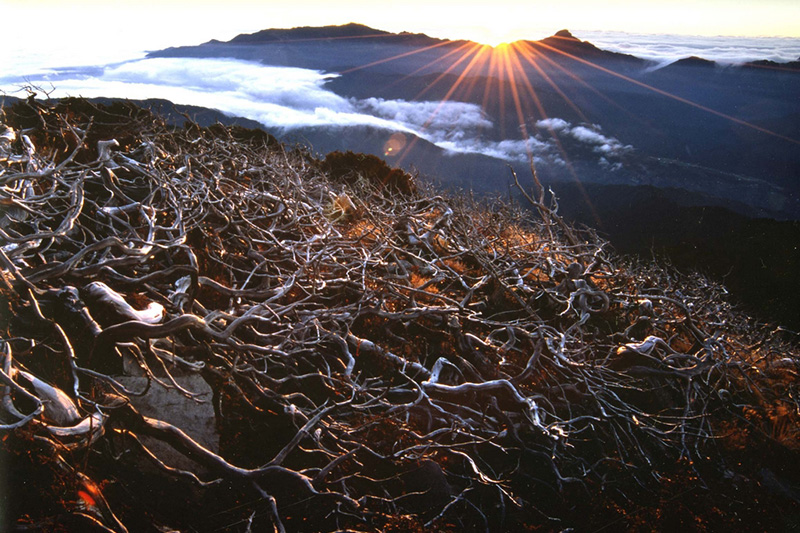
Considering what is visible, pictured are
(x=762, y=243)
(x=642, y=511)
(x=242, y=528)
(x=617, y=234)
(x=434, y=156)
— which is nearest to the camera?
(x=242, y=528)

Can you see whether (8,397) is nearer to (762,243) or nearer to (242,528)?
(242,528)

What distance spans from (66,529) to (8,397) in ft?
2.83

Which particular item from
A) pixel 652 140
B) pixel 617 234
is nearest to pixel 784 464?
pixel 617 234

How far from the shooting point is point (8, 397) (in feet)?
8.86

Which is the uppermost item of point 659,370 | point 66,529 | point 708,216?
point 66,529

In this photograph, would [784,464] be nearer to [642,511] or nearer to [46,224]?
[642,511]

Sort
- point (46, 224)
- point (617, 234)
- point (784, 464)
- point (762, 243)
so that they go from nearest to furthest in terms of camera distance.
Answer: point (784, 464) → point (46, 224) → point (762, 243) → point (617, 234)

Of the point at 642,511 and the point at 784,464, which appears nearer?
the point at 642,511

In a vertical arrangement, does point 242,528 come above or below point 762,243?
above

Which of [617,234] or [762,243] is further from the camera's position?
[617,234]

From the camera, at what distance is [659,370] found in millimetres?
5258

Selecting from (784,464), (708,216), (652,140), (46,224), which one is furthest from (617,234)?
(652,140)

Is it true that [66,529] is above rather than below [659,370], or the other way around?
above

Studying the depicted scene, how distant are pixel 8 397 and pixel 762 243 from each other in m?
34.2
